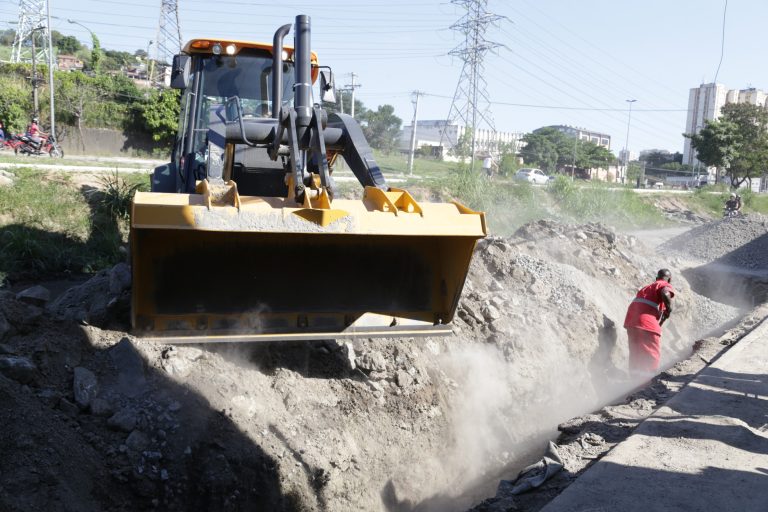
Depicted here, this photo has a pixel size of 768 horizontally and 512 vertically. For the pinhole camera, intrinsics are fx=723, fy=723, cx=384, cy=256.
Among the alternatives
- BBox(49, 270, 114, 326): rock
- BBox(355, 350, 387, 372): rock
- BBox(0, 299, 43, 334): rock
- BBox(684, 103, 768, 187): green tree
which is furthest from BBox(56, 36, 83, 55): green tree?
BBox(355, 350, 387, 372): rock

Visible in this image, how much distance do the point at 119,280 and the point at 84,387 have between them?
168 cm

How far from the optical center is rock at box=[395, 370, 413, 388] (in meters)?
6.79

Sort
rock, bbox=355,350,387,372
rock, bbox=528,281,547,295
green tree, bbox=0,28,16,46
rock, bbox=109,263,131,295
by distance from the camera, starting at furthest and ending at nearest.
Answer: green tree, bbox=0,28,16,46
rock, bbox=528,281,547,295
rock, bbox=355,350,387,372
rock, bbox=109,263,131,295

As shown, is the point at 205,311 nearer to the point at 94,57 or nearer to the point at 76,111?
the point at 76,111

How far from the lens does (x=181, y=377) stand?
5.45 m

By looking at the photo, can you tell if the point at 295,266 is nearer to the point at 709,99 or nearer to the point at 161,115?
the point at 161,115

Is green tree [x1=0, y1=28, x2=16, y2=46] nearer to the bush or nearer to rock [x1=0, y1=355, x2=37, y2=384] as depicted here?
the bush

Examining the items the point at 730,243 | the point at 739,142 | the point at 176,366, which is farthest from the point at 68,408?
the point at 739,142

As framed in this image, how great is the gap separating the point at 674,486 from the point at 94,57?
3987 centimetres

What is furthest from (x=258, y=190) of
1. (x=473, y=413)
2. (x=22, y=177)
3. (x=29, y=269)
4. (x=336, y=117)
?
(x=22, y=177)

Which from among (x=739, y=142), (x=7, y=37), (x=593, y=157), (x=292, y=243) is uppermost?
(x=7, y=37)

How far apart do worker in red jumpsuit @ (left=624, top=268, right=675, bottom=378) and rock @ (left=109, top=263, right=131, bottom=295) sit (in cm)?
610

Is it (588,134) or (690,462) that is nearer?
(690,462)

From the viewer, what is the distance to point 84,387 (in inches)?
197
